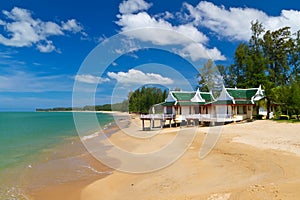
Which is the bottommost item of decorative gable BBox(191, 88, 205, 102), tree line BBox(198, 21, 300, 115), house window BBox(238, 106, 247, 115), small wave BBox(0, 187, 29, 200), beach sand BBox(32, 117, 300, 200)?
small wave BBox(0, 187, 29, 200)

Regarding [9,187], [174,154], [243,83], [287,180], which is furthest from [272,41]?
[9,187]

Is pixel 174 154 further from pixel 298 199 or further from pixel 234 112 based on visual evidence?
pixel 234 112

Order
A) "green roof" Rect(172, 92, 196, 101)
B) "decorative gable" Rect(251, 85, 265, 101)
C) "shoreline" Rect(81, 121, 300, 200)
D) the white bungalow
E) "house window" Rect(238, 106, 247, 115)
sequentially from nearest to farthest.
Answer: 1. "shoreline" Rect(81, 121, 300, 200)
2. the white bungalow
3. "house window" Rect(238, 106, 247, 115)
4. "decorative gable" Rect(251, 85, 265, 101)
5. "green roof" Rect(172, 92, 196, 101)

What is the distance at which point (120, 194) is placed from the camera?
849 centimetres

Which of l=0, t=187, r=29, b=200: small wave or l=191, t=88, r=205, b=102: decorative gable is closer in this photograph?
l=0, t=187, r=29, b=200: small wave

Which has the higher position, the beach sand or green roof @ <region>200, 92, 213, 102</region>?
green roof @ <region>200, 92, 213, 102</region>

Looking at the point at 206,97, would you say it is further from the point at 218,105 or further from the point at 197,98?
the point at 218,105

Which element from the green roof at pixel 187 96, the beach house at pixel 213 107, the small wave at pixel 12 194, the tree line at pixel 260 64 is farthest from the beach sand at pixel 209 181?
the tree line at pixel 260 64

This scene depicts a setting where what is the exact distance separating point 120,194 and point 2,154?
532 inches

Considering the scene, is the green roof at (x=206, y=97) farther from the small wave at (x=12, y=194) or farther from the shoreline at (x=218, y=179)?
the small wave at (x=12, y=194)

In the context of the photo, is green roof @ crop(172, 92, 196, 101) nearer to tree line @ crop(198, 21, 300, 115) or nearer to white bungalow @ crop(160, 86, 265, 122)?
white bungalow @ crop(160, 86, 265, 122)

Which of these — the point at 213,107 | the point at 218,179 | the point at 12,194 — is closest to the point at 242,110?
the point at 213,107

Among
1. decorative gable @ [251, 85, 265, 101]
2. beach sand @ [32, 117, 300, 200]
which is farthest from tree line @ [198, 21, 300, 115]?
beach sand @ [32, 117, 300, 200]

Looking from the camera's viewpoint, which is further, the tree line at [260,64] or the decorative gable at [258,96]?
the tree line at [260,64]
